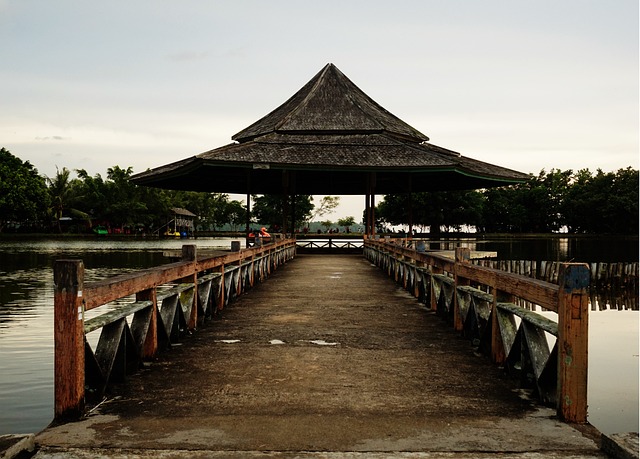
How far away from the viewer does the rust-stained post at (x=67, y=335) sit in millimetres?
4766

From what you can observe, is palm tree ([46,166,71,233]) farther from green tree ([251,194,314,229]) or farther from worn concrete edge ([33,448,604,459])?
worn concrete edge ([33,448,604,459])

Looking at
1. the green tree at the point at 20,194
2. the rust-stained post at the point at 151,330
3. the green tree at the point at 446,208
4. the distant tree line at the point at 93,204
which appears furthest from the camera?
the distant tree line at the point at 93,204

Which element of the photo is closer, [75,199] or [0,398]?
[0,398]

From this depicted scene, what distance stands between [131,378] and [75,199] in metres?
92.8

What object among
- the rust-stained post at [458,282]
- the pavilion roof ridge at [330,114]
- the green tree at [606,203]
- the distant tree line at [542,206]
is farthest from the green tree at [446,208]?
the rust-stained post at [458,282]

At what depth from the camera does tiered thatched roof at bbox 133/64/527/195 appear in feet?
79.2

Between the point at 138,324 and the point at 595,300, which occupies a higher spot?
the point at 138,324

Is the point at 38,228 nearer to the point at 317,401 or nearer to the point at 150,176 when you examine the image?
the point at 150,176

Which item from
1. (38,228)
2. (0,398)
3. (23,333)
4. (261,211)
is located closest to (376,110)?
(23,333)

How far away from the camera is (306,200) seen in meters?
102

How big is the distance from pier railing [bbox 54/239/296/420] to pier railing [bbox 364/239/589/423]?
11.7 ft

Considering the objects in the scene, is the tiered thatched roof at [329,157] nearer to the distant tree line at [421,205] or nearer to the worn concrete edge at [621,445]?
the worn concrete edge at [621,445]

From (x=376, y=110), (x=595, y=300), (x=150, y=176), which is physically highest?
(x=376, y=110)

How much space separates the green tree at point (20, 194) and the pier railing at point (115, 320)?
72.0 m
